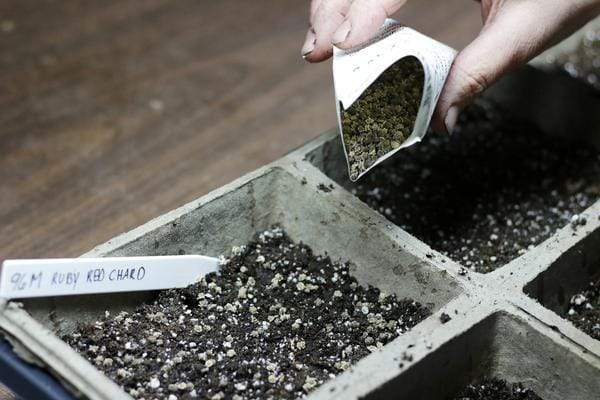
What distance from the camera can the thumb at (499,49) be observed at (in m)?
1.12

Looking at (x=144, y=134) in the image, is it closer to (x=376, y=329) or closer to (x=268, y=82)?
(x=268, y=82)

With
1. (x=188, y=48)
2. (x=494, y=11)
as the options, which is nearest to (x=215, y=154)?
(x=188, y=48)

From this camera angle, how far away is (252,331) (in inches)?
→ 43.5

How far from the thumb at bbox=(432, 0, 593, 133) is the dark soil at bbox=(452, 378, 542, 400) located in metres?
0.35

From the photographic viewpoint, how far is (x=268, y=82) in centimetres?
182

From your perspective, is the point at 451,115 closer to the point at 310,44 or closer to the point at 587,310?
the point at 310,44

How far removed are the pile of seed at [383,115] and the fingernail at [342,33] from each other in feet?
0.30

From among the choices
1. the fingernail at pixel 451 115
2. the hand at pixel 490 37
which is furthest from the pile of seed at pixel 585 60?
the fingernail at pixel 451 115

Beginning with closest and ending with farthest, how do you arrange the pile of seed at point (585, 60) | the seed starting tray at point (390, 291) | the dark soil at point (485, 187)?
the seed starting tray at point (390, 291), the dark soil at point (485, 187), the pile of seed at point (585, 60)

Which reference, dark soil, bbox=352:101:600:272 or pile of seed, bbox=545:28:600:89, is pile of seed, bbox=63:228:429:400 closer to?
dark soil, bbox=352:101:600:272

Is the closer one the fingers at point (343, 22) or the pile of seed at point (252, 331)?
the pile of seed at point (252, 331)

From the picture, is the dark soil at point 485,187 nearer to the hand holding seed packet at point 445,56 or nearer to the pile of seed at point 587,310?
the pile of seed at point 587,310

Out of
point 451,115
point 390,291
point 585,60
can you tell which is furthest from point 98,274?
point 585,60

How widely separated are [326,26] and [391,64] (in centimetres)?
21
